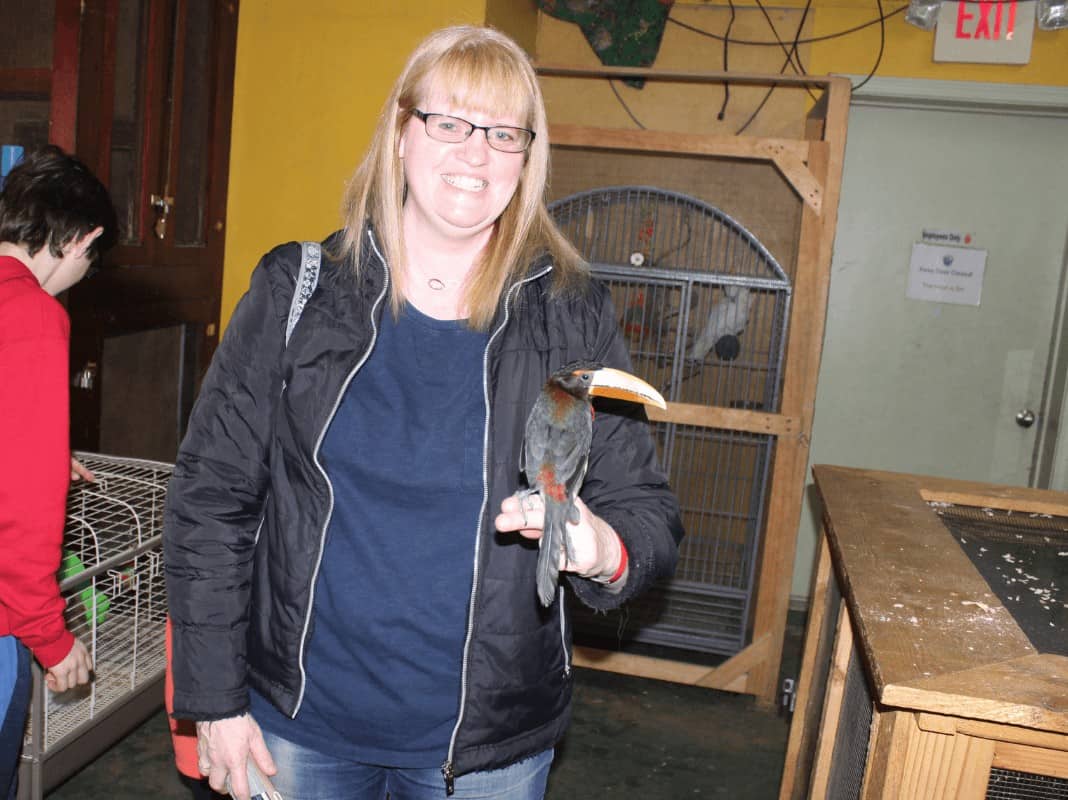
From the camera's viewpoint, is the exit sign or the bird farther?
the exit sign

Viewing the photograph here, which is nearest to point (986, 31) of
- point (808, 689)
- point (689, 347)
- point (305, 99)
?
point (689, 347)

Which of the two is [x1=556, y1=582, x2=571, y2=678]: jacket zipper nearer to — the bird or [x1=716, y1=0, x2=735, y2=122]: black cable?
the bird

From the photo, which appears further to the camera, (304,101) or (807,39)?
(807,39)

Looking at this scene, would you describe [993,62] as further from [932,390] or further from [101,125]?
[101,125]

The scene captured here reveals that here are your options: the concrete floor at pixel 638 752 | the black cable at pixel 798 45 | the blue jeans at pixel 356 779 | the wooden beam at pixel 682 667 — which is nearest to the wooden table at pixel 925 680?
the blue jeans at pixel 356 779

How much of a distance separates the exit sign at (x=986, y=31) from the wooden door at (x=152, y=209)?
2937 millimetres

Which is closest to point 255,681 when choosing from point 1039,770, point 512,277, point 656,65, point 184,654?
point 184,654

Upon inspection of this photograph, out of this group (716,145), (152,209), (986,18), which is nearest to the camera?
(152,209)

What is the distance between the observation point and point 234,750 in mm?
1221

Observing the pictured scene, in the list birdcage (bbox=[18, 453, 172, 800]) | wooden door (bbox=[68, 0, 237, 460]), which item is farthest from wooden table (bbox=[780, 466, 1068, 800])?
wooden door (bbox=[68, 0, 237, 460])

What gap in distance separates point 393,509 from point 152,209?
212 centimetres

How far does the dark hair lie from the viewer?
6.10 feet

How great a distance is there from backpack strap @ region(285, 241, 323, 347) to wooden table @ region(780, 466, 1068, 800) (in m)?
0.88

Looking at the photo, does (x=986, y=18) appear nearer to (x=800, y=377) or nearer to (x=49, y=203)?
(x=800, y=377)
